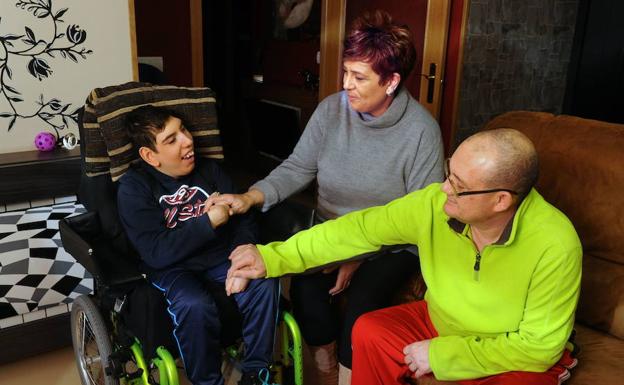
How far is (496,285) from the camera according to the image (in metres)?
1.35

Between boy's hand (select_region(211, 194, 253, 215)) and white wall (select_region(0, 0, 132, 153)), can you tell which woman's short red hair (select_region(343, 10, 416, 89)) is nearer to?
boy's hand (select_region(211, 194, 253, 215))

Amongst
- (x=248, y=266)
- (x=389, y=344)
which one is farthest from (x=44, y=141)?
(x=389, y=344)

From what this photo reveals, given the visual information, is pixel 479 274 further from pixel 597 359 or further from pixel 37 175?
pixel 37 175

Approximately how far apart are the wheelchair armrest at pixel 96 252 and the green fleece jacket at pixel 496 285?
41cm

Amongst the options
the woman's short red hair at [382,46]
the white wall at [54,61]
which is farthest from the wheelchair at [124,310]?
the white wall at [54,61]

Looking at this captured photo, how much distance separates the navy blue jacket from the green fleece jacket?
26 centimetres

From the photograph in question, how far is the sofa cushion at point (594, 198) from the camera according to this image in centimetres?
171

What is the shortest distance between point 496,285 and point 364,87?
0.75 meters

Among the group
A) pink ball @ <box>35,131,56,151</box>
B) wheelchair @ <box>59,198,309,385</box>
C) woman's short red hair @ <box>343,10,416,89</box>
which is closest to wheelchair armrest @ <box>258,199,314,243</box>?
wheelchair @ <box>59,198,309,385</box>

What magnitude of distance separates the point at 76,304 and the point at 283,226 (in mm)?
721

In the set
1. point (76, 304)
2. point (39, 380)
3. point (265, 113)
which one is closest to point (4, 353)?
point (39, 380)

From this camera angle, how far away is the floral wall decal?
91.6 inches

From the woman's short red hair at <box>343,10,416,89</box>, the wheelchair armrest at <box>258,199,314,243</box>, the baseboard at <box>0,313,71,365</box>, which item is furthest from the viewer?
the baseboard at <box>0,313,71,365</box>

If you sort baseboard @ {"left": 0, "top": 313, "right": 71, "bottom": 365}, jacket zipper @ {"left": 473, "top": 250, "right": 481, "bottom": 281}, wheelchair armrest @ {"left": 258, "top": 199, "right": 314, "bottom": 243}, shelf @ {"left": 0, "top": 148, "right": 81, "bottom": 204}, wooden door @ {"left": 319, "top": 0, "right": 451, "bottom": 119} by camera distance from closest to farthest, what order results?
jacket zipper @ {"left": 473, "top": 250, "right": 481, "bottom": 281}, wheelchair armrest @ {"left": 258, "top": 199, "right": 314, "bottom": 243}, baseboard @ {"left": 0, "top": 313, "right": 71, "bottom": 365}, shelf @ {"left": 0, "top": 148, "right": 81, "bottom": 204}, wooden door @ {"left": 319, "top": 0, "right": 451, "bottom": 119}
